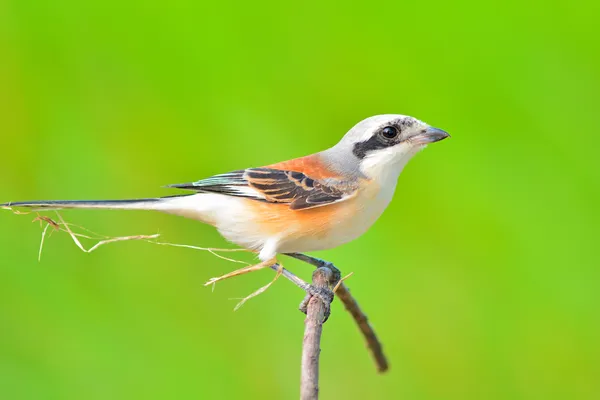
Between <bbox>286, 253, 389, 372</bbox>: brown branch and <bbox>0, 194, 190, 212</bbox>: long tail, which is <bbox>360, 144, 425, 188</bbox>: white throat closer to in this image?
<bbox>286, 253, 389, 372</bbox>: brown branch

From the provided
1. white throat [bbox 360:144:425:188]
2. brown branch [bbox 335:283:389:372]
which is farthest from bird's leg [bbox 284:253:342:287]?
white throat [bbox 360:144:425:188]

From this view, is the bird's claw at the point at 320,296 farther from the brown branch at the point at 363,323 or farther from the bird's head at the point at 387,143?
the bird's head at the point at 387,143

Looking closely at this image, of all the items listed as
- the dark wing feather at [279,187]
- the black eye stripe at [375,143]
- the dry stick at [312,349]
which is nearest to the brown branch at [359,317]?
the dry stick at [312,349]

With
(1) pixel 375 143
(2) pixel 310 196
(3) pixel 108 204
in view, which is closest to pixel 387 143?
(1) pixel 375 143

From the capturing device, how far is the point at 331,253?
2.96 metres

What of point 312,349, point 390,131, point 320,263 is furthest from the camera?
point 320,263

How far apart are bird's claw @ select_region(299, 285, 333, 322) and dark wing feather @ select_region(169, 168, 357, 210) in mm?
226

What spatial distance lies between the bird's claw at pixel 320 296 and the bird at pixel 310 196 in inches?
5.0

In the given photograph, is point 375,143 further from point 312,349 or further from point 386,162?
point 312,349

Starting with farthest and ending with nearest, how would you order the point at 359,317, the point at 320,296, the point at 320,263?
the point at 320,263 < the point at 359,317 < the point at 320,296

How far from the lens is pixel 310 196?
199 centimetres

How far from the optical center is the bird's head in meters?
2.02

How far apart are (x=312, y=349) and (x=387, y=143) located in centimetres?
82

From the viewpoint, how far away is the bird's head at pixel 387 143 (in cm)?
202
